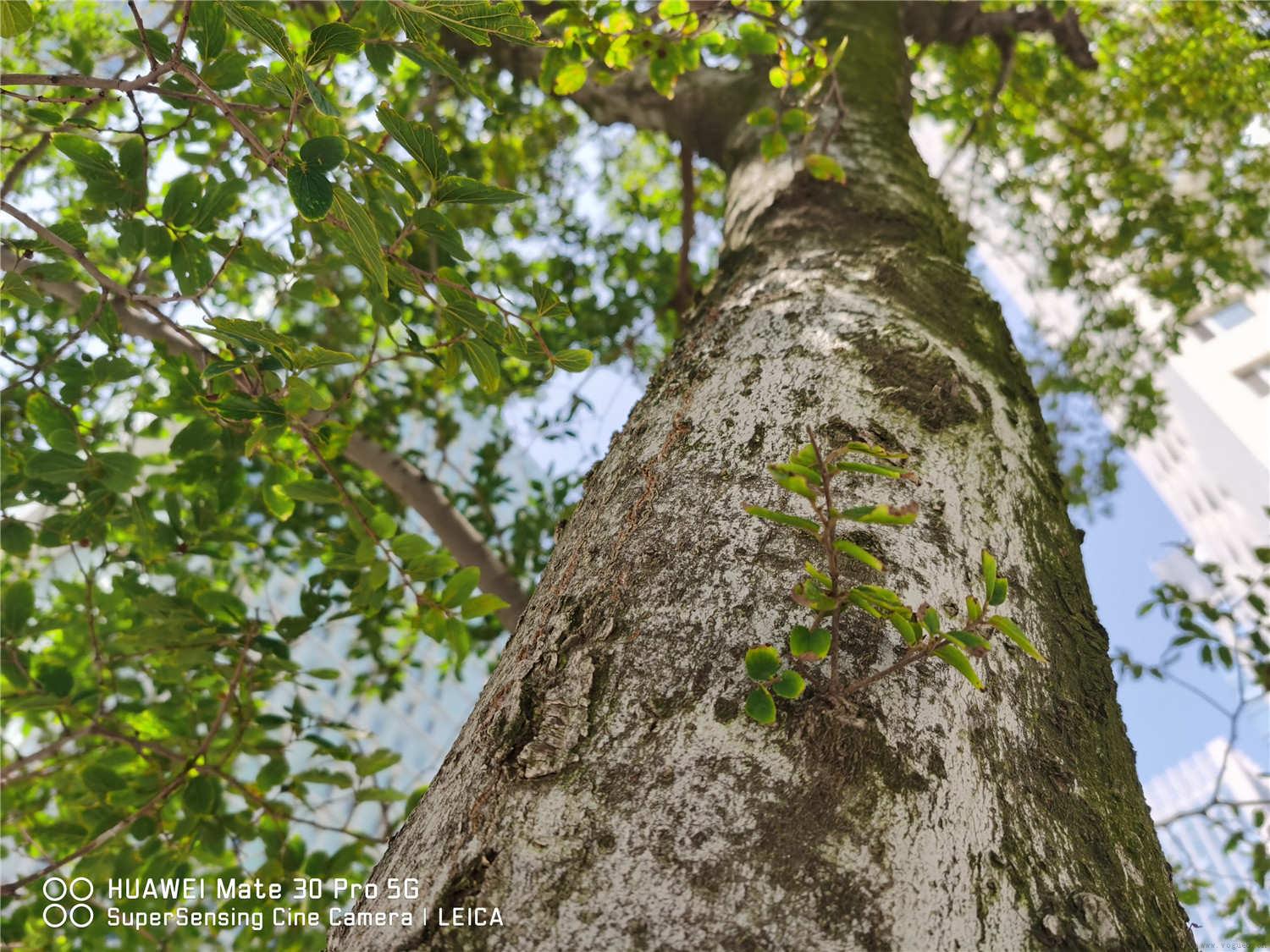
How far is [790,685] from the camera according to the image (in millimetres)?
693

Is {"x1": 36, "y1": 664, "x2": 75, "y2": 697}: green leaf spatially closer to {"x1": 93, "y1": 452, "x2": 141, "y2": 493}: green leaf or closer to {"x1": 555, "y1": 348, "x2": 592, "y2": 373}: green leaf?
{"x1": 93, "y1": 452, "x2": 141, "y2": 493}: green leaf

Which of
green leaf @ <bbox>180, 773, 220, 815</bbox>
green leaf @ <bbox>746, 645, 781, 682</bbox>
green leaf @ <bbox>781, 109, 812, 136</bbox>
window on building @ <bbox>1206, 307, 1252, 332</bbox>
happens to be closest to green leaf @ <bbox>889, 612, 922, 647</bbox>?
green leaf @ <bbox>746, 645, 781, 682</bbox>

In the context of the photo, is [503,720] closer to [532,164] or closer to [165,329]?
[165,329]

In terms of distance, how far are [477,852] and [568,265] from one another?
375 cm

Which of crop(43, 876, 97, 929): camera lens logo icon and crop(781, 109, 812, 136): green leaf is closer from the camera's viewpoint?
crop(781, 109, 812, 136): green leaf

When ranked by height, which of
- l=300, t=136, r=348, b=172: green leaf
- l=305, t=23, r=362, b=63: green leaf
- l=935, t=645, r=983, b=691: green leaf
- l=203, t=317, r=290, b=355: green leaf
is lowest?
l=935, t=645, r=983, b=691: green leaf

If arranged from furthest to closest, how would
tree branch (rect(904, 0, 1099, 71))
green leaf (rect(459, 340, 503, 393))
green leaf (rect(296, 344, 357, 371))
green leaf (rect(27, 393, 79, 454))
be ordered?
tree branch (rect(904, 0, 1099, 71)) → green leaf (rect(27, 393, 79, 454)) → green leaf (rect(459, 340, 503, 393)) → green leaf (rect(296, 344, 357, 371))

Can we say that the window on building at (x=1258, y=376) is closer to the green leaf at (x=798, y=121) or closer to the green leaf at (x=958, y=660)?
the green leaf at (x=798, y=121)

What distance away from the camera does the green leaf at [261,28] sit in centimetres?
97

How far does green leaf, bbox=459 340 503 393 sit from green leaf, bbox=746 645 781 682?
0.83m

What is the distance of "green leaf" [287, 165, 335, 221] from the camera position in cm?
103

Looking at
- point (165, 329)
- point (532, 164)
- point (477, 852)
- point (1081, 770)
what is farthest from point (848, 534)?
point (532, 164)

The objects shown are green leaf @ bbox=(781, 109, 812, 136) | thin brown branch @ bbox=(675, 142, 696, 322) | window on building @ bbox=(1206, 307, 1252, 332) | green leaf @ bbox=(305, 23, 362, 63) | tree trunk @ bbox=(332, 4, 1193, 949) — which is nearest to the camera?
tree trunk @ bbox=(332, 4, 1193, 949)

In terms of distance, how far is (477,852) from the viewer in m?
0.67
